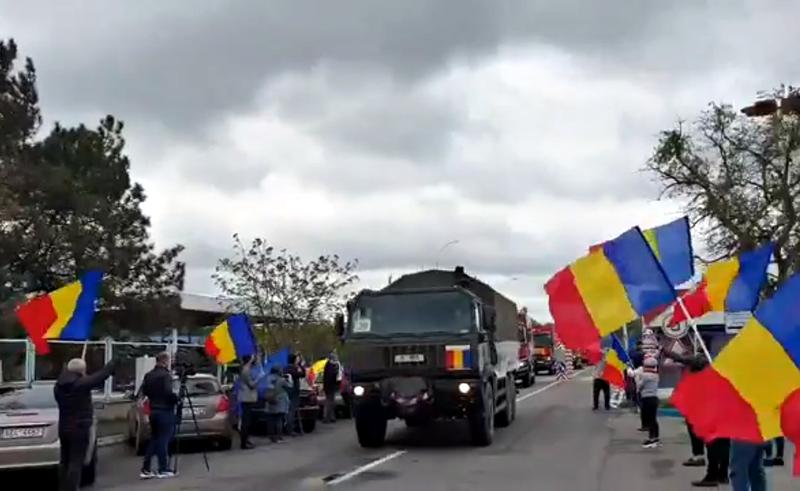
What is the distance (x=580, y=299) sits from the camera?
37.7 ft

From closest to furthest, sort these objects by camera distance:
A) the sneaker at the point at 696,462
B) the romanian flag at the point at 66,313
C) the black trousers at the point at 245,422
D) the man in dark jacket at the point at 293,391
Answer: the romanian flag at the point at 66,313
the sneaker at the point at 696,462
the black trousers at the point at 245,422
the man in dark jacket at the point at 293,391

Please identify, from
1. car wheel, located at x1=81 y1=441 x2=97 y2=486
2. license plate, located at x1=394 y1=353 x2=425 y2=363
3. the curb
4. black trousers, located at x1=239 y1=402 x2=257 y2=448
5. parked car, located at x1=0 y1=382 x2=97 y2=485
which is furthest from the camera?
the curb

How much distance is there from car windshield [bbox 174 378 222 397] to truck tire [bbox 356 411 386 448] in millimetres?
2590

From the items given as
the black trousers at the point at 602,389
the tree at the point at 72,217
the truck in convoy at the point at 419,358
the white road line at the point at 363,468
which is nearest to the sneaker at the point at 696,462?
the truck in convoy at the point at 419,358

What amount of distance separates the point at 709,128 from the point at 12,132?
3060cm

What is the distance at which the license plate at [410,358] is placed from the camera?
57.9 feet

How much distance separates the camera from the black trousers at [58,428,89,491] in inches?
467

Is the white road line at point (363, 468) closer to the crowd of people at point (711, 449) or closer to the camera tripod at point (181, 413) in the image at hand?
the camera tripod at point (181, 413)

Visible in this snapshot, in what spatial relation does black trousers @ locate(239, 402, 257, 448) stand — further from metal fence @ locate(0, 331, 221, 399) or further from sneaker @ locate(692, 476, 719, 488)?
sneaker @ locate(692, 476, 719, 488)

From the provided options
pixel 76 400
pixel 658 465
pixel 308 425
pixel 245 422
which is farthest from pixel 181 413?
pixel 658 465

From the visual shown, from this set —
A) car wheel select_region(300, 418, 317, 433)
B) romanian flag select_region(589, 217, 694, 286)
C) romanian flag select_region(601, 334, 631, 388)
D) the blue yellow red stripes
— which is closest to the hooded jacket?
romanian flag select_region(589, 217, 694, 286)

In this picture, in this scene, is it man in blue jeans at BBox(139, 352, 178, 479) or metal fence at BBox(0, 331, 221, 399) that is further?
metal fence at BBox(0, 331, 221, 399)

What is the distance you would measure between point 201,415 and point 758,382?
41.5ft

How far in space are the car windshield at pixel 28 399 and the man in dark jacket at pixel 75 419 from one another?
162 centimetres
